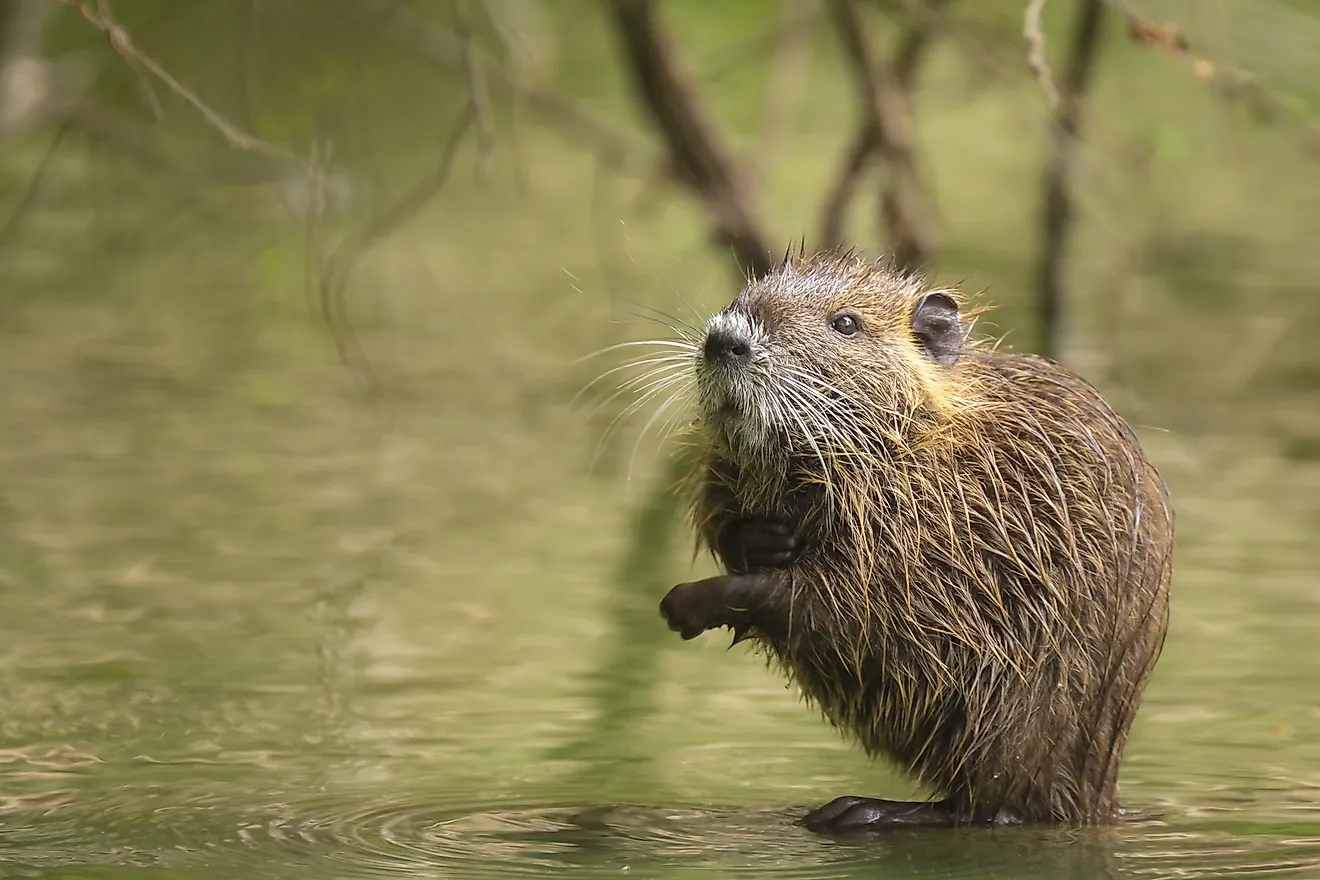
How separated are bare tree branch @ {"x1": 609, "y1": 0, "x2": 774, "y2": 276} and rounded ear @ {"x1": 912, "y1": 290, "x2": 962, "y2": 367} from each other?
3410 millimetres

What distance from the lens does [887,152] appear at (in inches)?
275

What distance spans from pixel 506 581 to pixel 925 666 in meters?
1.98

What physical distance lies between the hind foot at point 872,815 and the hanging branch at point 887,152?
333cm

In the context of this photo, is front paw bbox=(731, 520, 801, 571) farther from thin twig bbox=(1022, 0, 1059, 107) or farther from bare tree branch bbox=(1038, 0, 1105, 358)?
bare tree branch bbox=(1038, 0, 1105, 358)

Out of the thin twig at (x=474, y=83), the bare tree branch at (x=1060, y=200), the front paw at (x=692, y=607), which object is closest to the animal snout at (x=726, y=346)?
the front paw at (x=692, y=607)

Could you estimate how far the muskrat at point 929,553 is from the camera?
3.62 meters

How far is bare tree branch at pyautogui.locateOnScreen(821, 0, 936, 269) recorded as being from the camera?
6918 millimetres

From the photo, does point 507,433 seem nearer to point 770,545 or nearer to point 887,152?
point 887,152

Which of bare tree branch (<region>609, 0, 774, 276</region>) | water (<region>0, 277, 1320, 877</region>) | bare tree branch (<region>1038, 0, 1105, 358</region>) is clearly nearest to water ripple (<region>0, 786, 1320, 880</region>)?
water (<region>0, 277, 1320, 877</region>)

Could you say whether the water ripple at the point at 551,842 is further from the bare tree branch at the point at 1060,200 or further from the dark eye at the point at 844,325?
the bare tree branch at the point at 1060,200

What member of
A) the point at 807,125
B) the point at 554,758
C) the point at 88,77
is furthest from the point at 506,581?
the point at 807,125

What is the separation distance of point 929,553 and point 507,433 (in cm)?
346

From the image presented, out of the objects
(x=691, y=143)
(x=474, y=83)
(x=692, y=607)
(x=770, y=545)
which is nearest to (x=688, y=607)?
(x=692, y=607)

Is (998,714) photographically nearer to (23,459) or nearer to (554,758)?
(554,758)
